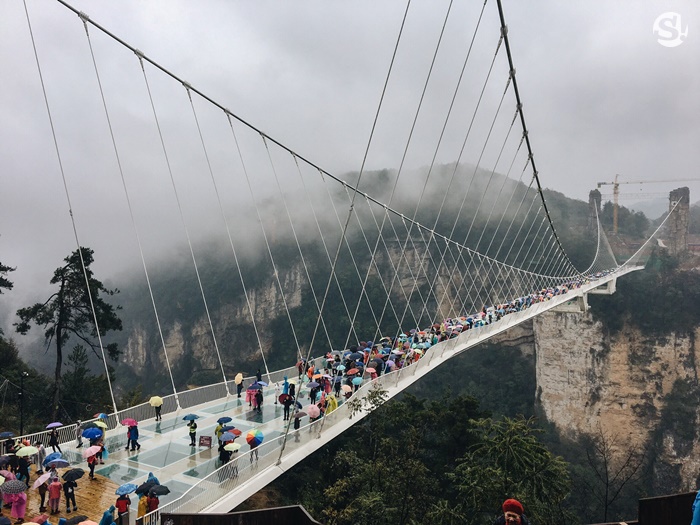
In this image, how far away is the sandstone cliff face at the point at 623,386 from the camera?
38.9 meters

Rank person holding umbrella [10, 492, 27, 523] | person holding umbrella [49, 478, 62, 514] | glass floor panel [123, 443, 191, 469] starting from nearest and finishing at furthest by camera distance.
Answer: person holding umbrella [10, 492, 27, 523], person holding umbrella [49, 478, 62, 514], glass floor panel [123, 443, 191, 469]

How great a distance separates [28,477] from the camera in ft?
25.3

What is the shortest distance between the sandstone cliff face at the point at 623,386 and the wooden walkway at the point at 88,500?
44.3 metres

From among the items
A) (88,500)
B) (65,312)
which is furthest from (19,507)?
(65,312)

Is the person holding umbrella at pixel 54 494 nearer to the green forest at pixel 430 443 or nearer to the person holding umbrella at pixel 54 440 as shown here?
the person holding umbrella at pixel 54 440

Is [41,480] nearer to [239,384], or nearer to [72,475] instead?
[72,475]

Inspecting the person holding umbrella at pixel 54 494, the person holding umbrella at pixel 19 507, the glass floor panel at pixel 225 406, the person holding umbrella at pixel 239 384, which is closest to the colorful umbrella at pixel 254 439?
the person holding umbrella at pixel 54 494

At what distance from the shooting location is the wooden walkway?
22.7 feet

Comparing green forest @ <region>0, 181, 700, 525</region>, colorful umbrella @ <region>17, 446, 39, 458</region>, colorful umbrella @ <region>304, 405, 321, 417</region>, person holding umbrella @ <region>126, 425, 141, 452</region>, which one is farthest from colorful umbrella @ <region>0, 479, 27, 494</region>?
green forest @ <region>0, 181, 700, 525</region>

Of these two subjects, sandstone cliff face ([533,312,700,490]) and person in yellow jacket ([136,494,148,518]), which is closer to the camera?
person in yellow jacket ([136,494,148,518])

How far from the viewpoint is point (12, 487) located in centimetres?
647

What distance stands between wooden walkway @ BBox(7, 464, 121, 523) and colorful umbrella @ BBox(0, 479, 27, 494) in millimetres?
537

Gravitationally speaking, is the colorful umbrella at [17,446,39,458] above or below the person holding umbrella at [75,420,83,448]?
above

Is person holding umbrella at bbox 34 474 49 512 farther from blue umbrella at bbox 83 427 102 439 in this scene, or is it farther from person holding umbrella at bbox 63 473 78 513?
blue umbrella at bbox 83 427 102 439
